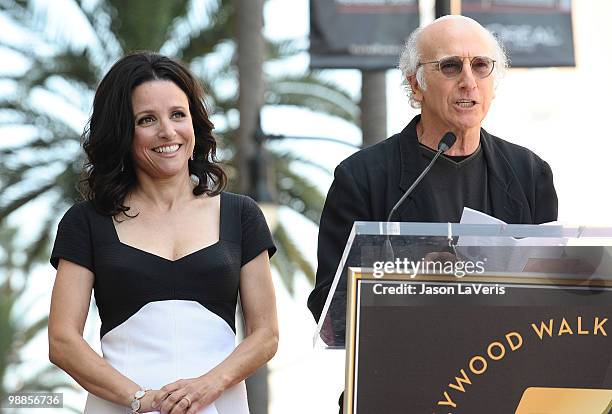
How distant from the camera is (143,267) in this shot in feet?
15.5

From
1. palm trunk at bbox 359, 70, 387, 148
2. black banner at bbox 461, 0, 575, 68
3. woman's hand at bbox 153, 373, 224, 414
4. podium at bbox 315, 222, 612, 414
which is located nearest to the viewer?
podium at bbox 315, 222, 612, 414

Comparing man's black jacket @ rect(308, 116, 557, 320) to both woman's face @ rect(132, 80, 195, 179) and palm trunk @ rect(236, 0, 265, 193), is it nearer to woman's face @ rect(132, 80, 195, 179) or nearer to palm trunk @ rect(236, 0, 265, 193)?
woman's face @ rect(132, 80, 195, 179)

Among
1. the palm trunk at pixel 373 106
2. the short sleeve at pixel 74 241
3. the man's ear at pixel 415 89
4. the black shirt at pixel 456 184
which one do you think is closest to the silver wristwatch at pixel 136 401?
the short sleeve at pixel 74 241

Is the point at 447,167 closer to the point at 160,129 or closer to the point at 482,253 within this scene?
the point at 160,129

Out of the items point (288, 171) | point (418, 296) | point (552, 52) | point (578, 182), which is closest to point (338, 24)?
point (552, 52)

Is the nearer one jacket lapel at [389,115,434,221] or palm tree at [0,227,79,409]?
jacket lapel at [389,115,434,221]

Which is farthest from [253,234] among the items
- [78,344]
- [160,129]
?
[78,344]

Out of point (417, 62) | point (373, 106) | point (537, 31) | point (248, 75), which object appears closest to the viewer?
point (417, 62)

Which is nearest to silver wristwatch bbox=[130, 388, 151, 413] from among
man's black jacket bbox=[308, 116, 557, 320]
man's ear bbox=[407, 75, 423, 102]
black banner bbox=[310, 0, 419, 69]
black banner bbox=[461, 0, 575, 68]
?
man's black jacket bbox=[308, 116, 557, 320]

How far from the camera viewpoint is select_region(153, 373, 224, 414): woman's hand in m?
4.51

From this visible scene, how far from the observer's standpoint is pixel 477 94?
496 centimetres

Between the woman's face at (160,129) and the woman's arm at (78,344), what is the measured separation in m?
0.47

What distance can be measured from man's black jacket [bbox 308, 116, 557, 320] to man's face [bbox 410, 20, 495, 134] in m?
0.18

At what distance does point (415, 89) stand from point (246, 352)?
1290 mm
